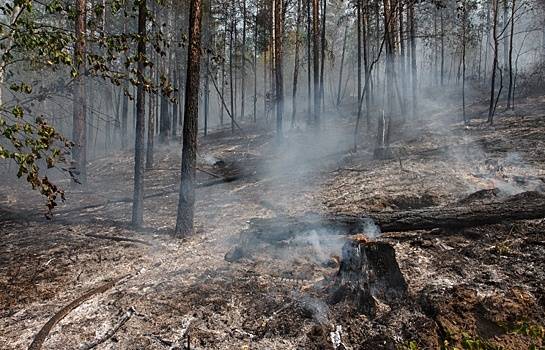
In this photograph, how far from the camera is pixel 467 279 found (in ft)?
18.1

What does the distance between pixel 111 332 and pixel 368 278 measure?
3578mm

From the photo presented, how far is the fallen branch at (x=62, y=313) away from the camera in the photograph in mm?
4748

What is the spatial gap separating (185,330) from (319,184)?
8.24 m

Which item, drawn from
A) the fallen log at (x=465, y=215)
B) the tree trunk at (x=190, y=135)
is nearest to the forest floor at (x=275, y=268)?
the fallen log at (x=465, y=215)

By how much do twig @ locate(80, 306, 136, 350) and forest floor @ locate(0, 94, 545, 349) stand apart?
10cm

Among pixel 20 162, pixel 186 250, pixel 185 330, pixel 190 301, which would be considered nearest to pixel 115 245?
pixel 186 250

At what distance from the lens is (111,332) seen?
4965 millimetres

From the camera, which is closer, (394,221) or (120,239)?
(394,221)

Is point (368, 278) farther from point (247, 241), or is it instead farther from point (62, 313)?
point (62, 313)

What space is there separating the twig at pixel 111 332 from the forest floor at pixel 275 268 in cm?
10

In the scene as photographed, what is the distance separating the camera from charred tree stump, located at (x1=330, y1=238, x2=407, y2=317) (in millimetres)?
5293

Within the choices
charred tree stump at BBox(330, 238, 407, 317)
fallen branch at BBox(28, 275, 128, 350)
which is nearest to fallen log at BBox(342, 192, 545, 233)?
charred tree stump at BBox(330, 238, 407, 317)

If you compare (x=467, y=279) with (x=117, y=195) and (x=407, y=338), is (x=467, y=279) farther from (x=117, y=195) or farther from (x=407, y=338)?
(x=117, y=195)

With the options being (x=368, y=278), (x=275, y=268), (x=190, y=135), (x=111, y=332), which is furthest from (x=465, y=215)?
(x=111, y=332)
